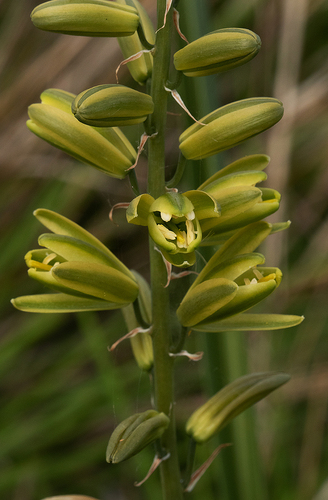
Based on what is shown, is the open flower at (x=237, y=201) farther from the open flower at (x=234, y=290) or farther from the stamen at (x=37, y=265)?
the stamen at (x=37, y=265)

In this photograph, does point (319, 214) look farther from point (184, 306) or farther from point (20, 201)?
point (184, 306)

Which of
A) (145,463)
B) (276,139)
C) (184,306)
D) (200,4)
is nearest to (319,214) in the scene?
(276,139)

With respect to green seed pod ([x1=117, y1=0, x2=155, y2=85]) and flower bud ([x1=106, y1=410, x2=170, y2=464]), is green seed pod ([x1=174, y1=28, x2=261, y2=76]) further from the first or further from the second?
flower bud ([x1=106, y1=410, x2=170, y2=464])

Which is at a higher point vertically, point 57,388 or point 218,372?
point 218,372

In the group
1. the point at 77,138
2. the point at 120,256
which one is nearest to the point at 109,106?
the point at 77,138

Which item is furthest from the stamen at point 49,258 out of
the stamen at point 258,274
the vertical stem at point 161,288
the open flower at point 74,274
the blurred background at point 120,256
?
the blurred background at point 120,256

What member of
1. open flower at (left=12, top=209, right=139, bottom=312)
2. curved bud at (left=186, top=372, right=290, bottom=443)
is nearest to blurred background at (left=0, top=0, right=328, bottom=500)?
curved bud at (left=186, top=372, right=290, bottom=443)

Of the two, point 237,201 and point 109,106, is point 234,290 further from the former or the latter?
point 109,106
